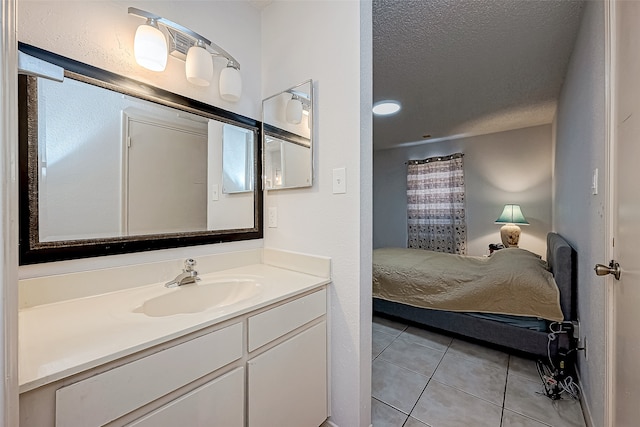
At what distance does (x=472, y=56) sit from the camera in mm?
2129

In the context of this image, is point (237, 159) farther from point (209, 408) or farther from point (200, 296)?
point (209, 408)

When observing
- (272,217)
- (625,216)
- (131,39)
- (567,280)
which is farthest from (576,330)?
(131,39)

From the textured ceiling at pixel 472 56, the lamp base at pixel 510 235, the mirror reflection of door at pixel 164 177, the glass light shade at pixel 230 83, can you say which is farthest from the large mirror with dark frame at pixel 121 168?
the lamp base at pixel 510 235

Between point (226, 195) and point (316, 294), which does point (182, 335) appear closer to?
point (316, 294)

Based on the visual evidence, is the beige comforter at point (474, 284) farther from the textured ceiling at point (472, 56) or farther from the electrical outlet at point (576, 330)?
the textured ceiling at point (472, 56)

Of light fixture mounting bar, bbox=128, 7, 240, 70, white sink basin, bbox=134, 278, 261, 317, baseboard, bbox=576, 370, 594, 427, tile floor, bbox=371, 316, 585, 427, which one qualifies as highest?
light fixture mounting bar, bbox=128, 7, 240, 70

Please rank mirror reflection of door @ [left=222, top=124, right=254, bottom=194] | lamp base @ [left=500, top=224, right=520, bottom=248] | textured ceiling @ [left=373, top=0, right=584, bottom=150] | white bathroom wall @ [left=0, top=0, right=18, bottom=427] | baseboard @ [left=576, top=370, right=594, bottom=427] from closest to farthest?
white bathroom wall @ [left=0, top=0, right=18, bottom=427] → baseboard @ [left=576, top=370, right=594, bottom=427] → mirror reflection of door @ [left=222, top=124, right=254, bottom=194] → textured ceiling @ [left=373, top=0, right=584, bottom=150] → lamp base @ [left=500, top=224, right=520, bottom=248]

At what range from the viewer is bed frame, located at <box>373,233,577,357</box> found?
1.87 m

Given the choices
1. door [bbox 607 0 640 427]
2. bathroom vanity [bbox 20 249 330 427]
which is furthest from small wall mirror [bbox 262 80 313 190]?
door [bbox 607 0 640 427]

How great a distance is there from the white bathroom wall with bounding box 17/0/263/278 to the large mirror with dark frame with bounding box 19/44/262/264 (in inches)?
1.6

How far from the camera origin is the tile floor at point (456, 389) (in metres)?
1.46

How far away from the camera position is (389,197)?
5.33 m

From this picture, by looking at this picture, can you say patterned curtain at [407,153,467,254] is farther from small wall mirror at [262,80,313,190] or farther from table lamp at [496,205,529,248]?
small wall mirror at [262,80,313,190]

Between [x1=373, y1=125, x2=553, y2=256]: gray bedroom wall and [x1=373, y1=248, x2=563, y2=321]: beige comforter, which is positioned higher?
[x1=373, y1=125, x2=553, y2=256]: gray bedroom wall
